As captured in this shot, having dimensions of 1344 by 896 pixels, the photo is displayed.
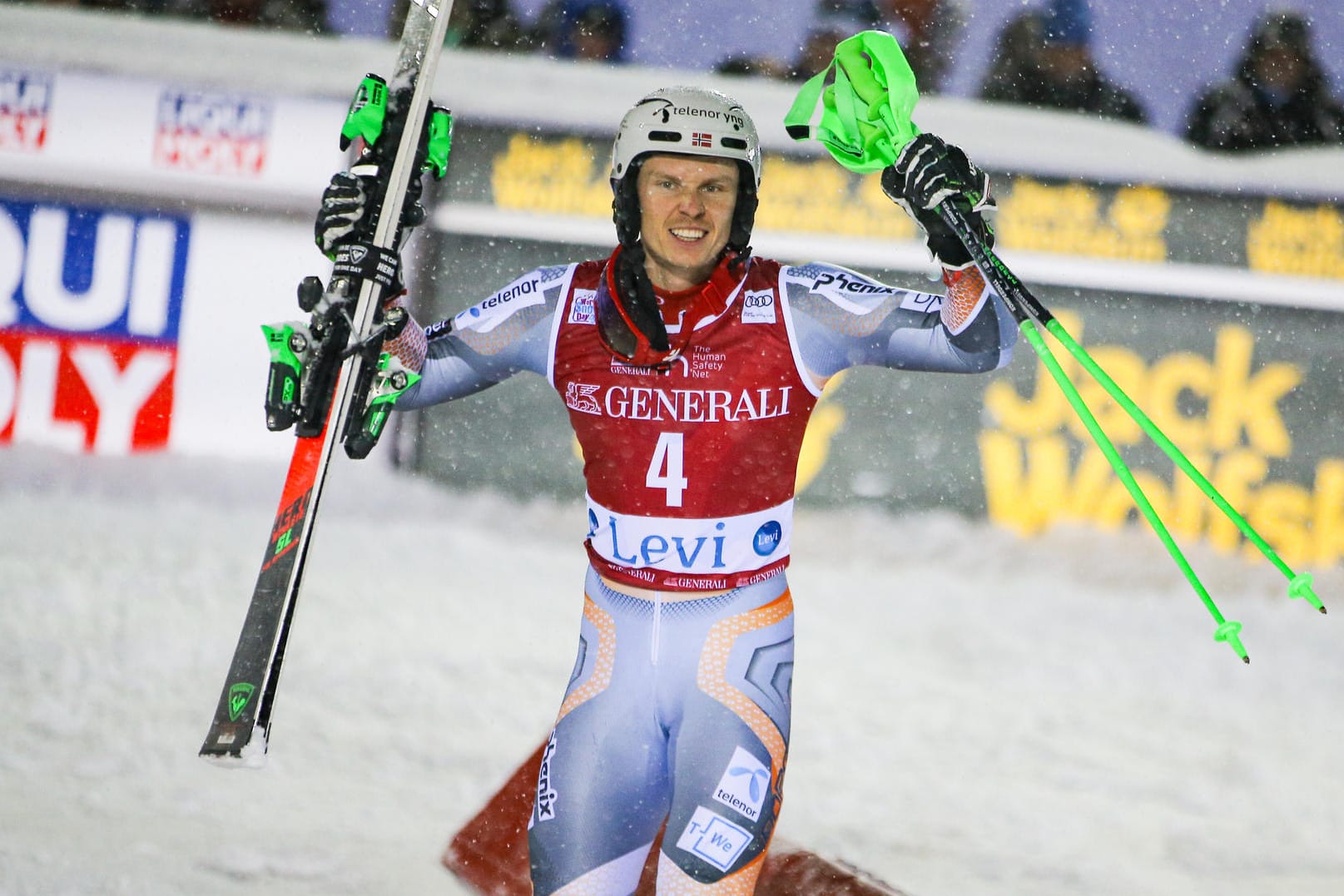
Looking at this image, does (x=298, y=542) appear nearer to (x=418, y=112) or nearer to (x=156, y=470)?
(x=418, y=112)

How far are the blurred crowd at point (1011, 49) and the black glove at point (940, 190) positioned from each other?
6.11 metres

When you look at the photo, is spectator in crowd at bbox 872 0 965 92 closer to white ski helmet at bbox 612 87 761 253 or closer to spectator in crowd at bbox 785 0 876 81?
spectator in crowd at bbox 785 0 876 81

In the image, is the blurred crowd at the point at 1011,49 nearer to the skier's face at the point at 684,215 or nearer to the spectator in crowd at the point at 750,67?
the spectator in crowd at the point at 750,67

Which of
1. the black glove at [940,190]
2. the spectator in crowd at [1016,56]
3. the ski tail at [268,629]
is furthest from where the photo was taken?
the spectator in crowd at [1016,56]

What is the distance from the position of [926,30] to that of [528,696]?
520 cm

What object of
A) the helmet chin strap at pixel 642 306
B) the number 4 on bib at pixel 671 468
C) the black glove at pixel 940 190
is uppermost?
the black glove at pixel 940 190

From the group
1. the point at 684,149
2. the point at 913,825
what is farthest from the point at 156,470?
the point at 684,149

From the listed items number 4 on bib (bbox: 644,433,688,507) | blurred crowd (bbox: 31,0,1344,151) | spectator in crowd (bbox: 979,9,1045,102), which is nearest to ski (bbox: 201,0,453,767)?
number 4 on bib (bbox: 644,433,688,507)

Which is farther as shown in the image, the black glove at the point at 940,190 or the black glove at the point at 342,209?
the black glove at the point at 342,209

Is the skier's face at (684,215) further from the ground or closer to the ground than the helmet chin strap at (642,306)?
further from the ground

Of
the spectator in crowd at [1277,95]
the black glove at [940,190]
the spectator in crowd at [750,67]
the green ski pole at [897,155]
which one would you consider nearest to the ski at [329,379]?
the green ski pole at [897,155]

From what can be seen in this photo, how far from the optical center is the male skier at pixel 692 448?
2746 mm

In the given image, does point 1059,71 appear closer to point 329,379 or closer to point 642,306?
point 642,306

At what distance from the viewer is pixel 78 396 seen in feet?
25.3
